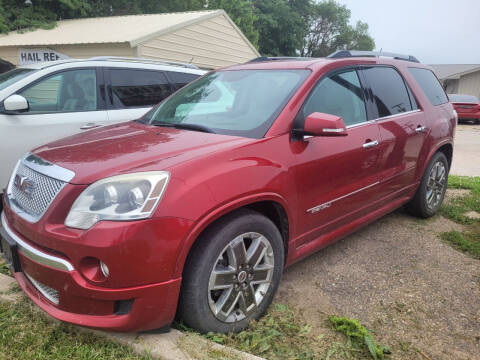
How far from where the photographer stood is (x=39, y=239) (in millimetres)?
2105

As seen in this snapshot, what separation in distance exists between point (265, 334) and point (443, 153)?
3469mm

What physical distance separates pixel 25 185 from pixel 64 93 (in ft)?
8.01

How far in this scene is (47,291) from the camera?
221cm

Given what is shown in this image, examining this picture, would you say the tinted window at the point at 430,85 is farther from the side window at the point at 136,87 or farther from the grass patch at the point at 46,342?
the grass patch at the point at 46,342

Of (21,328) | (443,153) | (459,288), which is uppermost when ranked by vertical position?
(443,153)

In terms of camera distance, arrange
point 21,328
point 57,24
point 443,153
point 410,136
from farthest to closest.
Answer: point 57,24
point 443,153
point 410,136
point 21,328

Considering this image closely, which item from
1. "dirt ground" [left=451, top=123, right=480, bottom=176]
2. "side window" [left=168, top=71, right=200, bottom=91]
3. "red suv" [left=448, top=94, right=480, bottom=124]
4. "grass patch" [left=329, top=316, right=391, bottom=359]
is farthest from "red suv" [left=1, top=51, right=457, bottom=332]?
"red suv" [left=448, top=94, right=480, bottom=124]

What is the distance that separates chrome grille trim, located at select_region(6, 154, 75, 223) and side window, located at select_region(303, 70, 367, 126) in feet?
5.53

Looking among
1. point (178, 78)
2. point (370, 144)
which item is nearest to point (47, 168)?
point (370, 144)

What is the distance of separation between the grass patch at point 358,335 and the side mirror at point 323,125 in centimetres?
122

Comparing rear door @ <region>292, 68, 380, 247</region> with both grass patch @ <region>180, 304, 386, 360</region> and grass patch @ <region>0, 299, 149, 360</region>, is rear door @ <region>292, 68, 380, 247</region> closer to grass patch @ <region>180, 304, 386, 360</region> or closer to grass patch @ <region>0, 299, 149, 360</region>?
grass patch @ <region>180, 304, 386, 360</region>

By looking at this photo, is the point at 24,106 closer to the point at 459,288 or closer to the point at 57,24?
the point at 459,288

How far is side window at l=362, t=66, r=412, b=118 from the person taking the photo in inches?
Result: 144

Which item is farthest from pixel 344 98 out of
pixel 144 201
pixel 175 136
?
pixel 144 201
